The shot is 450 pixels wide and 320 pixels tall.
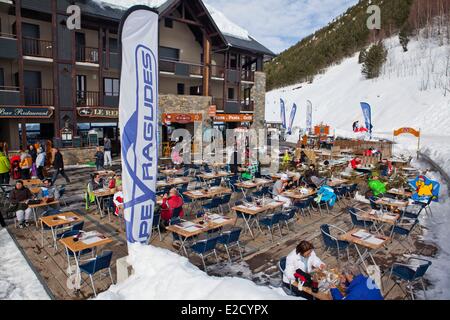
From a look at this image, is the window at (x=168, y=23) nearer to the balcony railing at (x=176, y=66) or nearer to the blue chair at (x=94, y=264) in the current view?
the balcony railing at (x=176, y=66)

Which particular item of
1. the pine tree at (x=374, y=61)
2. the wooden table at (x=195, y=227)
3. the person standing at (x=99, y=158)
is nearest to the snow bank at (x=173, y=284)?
the wooden table at (x=195, y=227)

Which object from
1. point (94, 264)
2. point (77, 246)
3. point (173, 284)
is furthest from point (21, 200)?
point (173, 284)

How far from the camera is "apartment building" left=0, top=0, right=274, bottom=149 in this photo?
18656 mm

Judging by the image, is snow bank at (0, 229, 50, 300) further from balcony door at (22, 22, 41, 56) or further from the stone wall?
the stone wall

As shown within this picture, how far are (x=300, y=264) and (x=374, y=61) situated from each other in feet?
176

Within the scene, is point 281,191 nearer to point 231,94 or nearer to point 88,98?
point 88,98

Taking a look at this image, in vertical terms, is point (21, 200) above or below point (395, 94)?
below

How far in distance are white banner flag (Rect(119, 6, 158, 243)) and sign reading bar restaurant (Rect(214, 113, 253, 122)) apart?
2098cm

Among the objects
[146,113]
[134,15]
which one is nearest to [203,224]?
[146,113]

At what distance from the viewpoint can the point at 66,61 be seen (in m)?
19.6

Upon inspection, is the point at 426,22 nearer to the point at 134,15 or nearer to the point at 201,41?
the point at 201,41

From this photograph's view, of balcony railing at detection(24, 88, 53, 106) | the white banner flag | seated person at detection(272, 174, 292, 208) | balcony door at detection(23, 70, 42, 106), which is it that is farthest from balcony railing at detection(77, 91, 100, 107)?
the white banner flag

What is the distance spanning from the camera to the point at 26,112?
18094 millimetres

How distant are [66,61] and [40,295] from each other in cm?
1735
